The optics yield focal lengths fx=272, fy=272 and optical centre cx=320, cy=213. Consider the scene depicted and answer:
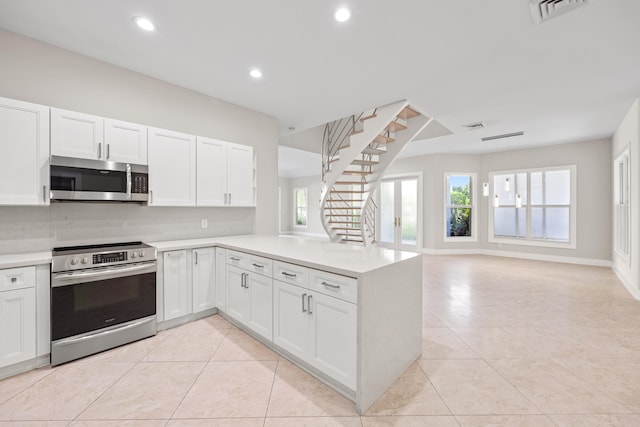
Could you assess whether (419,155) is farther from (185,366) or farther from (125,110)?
(185,366)

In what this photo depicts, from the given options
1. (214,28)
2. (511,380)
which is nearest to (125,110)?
(214,28)

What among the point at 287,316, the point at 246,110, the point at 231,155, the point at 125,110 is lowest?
the point at 287,316

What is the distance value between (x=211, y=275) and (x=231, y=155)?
1567mm

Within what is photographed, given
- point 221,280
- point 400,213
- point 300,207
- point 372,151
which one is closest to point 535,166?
point 400,213

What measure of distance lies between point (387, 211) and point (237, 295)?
655cm

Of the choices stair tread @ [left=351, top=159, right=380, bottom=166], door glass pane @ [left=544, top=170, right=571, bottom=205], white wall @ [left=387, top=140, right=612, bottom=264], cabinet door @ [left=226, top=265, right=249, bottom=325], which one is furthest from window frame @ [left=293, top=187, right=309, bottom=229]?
cabinet door @ [left=226, top=265, right=249, bottom=325]

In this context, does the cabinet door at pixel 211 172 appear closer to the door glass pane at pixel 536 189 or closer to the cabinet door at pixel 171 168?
the cabinet door at pixel 171 168

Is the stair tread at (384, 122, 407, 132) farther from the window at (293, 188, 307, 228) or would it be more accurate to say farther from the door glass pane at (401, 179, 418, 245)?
the window at (293, 188, 307, 228)

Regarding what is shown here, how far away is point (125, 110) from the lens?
3023 mm

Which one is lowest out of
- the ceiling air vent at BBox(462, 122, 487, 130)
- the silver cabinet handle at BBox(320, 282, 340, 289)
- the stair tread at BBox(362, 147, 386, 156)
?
the silver cabinet handle at BBox(320, 282, 340, 289)

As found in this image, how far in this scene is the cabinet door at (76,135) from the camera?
2.38m

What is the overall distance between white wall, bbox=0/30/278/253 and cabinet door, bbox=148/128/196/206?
32 cm

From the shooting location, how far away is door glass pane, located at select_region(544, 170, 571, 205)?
6.36m

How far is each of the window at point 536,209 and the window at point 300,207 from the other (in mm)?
6757
